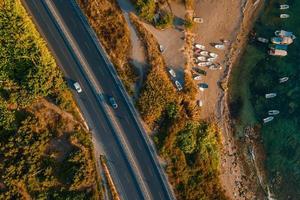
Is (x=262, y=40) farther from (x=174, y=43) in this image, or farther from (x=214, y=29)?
(x=174, y=43)

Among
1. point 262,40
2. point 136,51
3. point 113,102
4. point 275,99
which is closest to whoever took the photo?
point 113,102

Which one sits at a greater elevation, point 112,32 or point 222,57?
point 112,32

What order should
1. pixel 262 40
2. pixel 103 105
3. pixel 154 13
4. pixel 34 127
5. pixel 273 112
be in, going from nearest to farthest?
pixel 34 127 < pixel 103 105 < pixel 154 13 < pixel 273 112 < pixel 262 40

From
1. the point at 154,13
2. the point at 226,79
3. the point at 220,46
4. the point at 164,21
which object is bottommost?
the point at 226,79

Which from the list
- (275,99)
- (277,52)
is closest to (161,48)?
(277,52)

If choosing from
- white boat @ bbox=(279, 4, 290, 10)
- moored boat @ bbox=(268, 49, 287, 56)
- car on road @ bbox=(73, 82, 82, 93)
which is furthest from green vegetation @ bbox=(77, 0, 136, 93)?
white boat @ bbox=(279, 4, 290, 10)

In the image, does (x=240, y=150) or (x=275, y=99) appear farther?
(x=275, y=99)

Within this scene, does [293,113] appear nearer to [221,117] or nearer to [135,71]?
[221,117]
